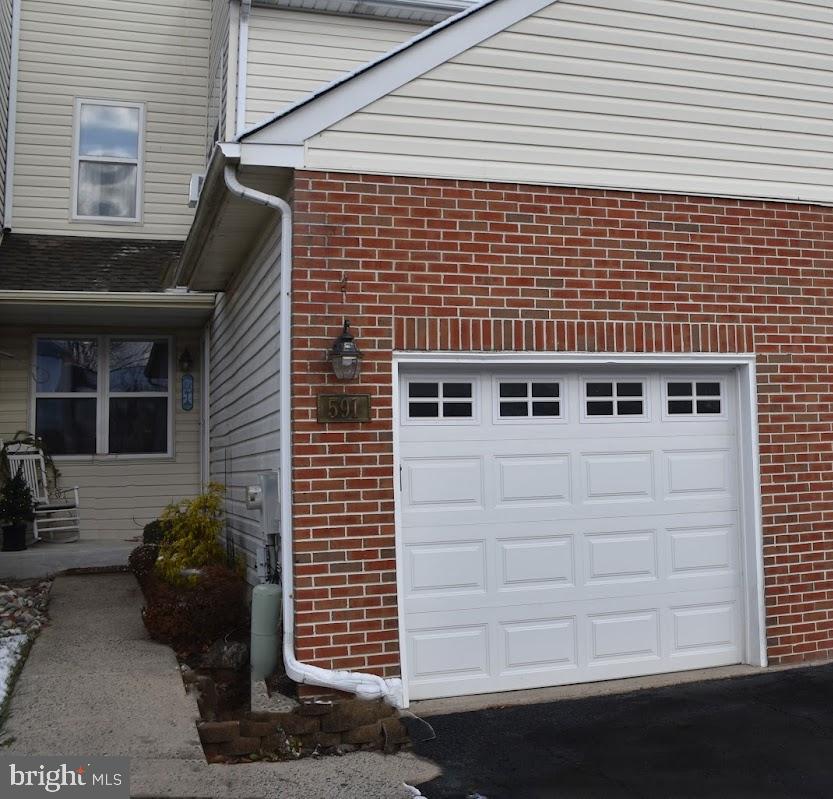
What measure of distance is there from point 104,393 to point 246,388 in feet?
12.8

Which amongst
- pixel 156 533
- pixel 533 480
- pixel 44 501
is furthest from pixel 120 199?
pixel 533 480

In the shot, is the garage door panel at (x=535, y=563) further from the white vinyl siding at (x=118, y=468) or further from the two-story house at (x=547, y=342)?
the white vinyl siding at (x=118, y=468)

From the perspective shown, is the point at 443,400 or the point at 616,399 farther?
the point at 616,399

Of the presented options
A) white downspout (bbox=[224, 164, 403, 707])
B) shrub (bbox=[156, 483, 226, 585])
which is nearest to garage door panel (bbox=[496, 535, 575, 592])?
white downspout (bbox=[224, 164, 403, 707])

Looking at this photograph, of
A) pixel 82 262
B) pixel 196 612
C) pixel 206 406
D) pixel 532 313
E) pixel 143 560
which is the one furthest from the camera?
pixel 206 406

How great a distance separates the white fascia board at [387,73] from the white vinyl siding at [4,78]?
6.98 meters

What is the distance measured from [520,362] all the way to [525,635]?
6.32 ft

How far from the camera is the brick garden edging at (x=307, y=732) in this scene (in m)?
4.99

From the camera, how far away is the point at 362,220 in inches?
239

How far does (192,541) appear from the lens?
804cm

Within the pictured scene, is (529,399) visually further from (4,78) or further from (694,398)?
(4,78)

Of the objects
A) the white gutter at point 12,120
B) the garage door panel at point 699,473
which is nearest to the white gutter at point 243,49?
the white gutter at point 12,120

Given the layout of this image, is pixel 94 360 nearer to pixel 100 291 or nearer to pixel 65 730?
pixel 100 291

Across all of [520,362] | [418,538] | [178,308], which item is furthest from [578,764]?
[178,308]
